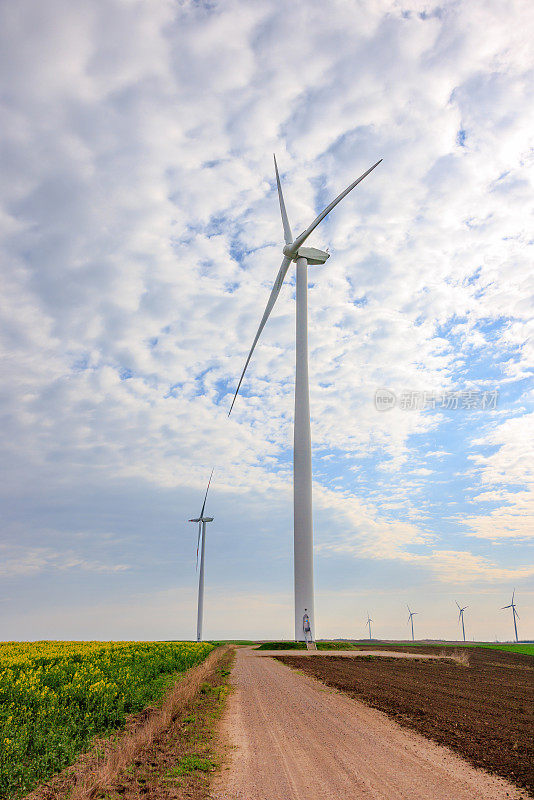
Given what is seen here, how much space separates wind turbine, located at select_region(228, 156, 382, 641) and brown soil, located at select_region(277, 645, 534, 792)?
20.0 m

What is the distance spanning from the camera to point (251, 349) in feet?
205

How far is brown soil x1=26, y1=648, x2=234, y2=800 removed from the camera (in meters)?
9.25

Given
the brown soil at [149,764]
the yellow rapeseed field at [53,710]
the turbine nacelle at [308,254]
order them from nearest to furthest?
the brown soil at [149,764]
the yellow rapeseed field at [53,710]
the turbine nacelle at [308,254]

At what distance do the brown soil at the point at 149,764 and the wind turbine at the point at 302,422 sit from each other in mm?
38425

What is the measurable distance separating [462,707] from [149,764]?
11.4m

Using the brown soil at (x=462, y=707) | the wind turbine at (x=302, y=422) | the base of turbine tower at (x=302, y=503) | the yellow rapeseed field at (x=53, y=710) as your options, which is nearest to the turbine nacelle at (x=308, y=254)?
the wind turbine at (x=302, y=422)

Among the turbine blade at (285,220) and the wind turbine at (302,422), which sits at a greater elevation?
the turbine blade at (285,220)

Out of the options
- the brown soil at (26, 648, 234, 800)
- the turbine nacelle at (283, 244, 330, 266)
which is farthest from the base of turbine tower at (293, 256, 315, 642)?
the brown soil at (26, 648, 234, 800)

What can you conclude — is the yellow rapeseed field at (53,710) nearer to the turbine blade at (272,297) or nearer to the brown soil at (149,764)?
the brown soil at (149,764)

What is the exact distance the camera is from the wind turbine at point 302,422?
52438 millimetres

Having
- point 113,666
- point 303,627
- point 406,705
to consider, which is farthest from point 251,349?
point 406,705

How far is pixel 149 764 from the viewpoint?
421 inches

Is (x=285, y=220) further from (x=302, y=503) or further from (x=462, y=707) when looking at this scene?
(x=462, y=707)

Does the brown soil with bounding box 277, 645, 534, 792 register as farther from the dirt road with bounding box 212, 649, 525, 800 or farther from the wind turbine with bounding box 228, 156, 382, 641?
the wind turbine with bounding box 228, 156, 382, 641
